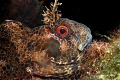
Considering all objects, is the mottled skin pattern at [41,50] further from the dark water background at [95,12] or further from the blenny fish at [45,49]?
the dark water background at [95,12]

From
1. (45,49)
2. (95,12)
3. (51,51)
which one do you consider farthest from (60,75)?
(95,12)

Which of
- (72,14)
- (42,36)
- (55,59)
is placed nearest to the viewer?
(55,59)

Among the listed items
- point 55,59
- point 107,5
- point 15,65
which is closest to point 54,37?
point 55,59

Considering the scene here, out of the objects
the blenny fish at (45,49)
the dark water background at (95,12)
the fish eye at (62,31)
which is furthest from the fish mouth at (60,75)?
the dark water background at (95,12)

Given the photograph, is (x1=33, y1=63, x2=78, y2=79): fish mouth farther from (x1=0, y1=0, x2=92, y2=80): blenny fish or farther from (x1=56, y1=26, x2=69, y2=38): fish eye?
(x1=56, y1=26, x2=69, y2=38): fish eye

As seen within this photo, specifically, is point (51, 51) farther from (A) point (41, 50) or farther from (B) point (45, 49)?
(A) point (41, 50)

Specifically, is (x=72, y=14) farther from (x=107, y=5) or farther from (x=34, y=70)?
(x=34, y=70)

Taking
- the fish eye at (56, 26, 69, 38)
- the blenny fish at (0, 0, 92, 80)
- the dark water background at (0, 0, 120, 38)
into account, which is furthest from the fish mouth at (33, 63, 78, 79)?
the dark water background at (0, 0, 120, 38)

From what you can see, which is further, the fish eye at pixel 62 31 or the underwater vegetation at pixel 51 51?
the fish eye at pixel 62 31
